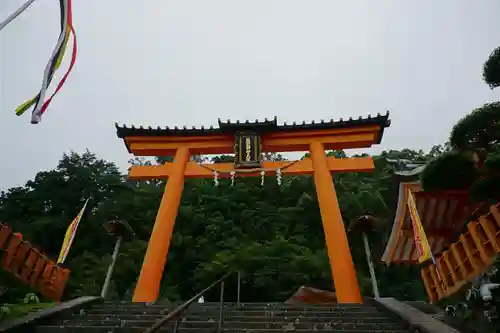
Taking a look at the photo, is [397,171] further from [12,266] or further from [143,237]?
[143,237]

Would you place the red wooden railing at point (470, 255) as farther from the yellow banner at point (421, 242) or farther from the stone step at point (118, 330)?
the stone step at point (118, 330)

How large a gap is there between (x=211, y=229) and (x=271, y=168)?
607cm

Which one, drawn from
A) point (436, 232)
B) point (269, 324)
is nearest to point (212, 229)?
point (436, 232)

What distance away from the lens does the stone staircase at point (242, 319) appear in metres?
4.82

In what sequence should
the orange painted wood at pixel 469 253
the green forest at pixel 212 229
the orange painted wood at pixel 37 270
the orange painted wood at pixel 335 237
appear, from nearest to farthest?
the orange painted wood at pixel 469 253
the orange painted wood at pixel 37 270
the orange painted wood at pixel 335 237
the green forest at pixel 212 229

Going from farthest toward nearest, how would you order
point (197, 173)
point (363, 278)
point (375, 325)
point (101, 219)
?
point (101, 219) → point (363, 278) → point (197, 173) → point (375, 325)

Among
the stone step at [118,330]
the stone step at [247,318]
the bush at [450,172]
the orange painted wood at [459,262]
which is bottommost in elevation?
the stone step at [118,330]

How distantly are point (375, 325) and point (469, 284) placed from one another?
4.66ft

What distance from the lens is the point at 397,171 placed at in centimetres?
670

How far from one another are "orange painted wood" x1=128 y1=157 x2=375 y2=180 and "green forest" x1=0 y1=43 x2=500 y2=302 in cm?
145

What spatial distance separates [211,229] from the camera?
52.7 ft

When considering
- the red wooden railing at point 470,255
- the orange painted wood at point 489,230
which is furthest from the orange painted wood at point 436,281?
the orange painted wood at point 489,230

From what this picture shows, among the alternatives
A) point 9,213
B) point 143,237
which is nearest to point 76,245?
point 143,237

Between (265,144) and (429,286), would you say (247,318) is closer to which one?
(429,286)
